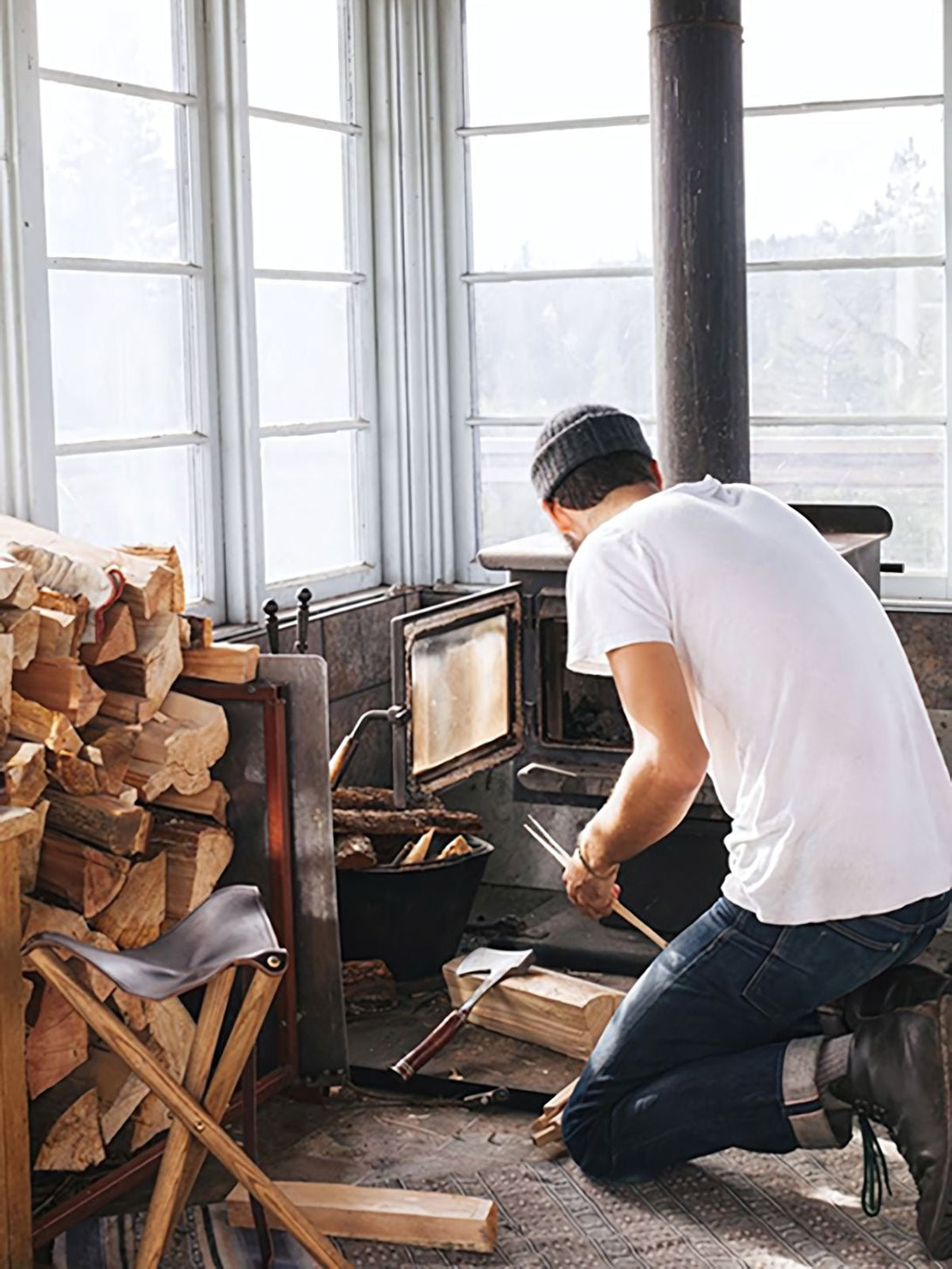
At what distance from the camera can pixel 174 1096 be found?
8.15 ft

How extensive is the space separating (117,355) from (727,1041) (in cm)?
213

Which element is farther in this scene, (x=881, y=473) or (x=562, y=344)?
(x=562, y=344)

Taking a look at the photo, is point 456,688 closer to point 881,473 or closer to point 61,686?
point 61,686

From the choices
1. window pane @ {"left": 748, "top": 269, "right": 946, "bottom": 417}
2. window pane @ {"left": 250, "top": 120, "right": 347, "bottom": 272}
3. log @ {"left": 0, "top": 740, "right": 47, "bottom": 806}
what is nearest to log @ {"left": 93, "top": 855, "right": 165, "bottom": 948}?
log @ {"left": 0, "top": 740, "right": 47, "bottom": 806}

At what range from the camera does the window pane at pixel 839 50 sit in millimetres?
4324

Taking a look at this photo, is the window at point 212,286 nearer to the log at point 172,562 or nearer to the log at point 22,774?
the log at point 172,562

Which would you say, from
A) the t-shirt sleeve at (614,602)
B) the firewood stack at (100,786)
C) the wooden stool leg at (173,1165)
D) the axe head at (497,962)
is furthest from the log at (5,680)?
the axe head at (497,962)

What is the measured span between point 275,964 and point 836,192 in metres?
2.77

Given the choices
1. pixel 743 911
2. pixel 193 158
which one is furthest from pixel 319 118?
pixel 743 911

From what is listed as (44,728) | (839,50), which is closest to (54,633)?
(44,728)

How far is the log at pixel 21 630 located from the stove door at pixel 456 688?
0.86 m

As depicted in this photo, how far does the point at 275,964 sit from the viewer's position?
2.53m

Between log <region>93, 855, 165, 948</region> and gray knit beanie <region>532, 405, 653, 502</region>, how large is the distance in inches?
39.0

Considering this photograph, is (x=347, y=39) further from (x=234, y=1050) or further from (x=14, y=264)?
(x=234, y=1050)
